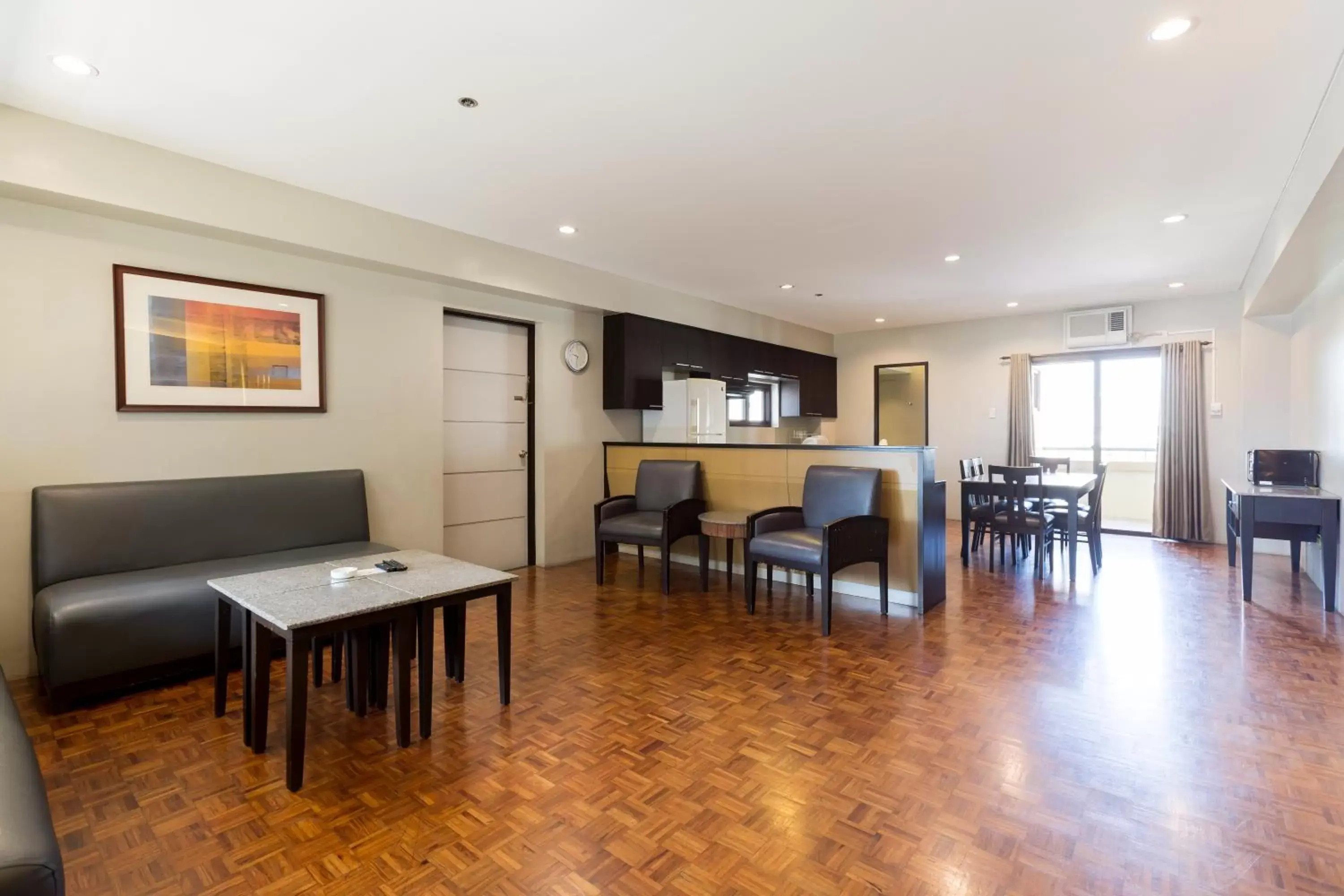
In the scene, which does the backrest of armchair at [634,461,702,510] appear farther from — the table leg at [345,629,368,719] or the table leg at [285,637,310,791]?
the table leg at [285,637,310,791]

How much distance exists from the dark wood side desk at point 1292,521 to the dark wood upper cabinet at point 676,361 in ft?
14.9

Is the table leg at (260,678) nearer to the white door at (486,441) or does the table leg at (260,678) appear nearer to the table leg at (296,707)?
the table leg at (296,707)

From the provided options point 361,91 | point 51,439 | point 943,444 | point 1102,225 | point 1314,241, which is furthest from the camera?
point 943,444

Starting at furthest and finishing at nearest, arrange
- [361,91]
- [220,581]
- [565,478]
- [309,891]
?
1. [565,478]
2. [361,91]
3. [220,581]
4. [309,891]

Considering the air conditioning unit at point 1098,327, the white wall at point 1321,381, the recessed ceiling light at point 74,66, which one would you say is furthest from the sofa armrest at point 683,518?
the air conditioning unit at point 1098,327

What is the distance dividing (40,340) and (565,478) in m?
3.50

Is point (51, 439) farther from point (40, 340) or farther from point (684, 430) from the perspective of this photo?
point (684, 430)

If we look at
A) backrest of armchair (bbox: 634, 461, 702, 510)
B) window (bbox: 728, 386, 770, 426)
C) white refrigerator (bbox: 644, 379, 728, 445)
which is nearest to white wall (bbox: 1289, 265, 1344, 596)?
backrest of armchair (bbox: 634, 461, 702, 510)

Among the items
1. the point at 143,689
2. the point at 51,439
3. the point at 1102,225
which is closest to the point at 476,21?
the point at 51,439

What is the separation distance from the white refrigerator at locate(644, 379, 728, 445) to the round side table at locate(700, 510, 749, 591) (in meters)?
1.33

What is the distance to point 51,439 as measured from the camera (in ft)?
10.3

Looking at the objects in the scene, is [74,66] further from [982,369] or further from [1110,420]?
[1110,420]

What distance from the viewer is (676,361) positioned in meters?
6.40

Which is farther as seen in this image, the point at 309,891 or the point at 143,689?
the point at 143,689
